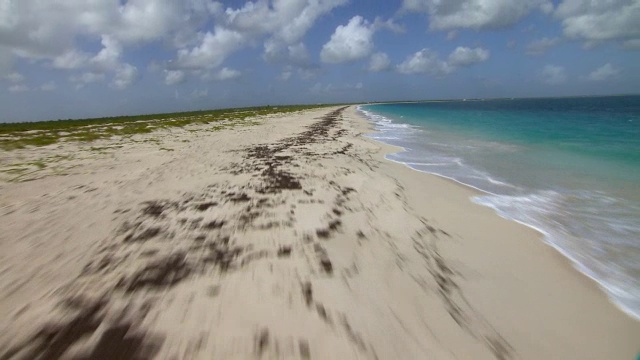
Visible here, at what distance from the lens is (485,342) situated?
3.10m

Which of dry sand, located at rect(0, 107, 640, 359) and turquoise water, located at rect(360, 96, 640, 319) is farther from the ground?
dry sand, located at rect(0, 107, 640, 359)

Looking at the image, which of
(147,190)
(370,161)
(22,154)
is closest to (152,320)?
(147,190)

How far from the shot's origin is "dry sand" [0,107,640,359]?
302cm

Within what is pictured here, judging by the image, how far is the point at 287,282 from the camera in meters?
3.95

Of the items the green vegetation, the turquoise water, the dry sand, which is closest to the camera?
the dry sand

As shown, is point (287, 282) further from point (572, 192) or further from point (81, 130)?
point (81, 130)

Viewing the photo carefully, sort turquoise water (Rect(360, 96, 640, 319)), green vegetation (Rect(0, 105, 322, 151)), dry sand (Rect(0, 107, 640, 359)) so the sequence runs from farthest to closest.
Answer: green vegetation (Rect(0, 105, 322, 151))
turquoise water (Rect(360, 96, 640, 319))
dry sand (Rect(0, 107, 640, 359))

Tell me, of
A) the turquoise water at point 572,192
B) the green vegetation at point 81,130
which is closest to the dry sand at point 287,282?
the turquoise water at point 572,192

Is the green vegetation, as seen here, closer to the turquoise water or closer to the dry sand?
the dry sand

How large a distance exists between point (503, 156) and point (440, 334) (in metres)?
14.4

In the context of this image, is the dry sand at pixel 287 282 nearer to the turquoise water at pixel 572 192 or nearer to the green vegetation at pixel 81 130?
the turquoise water at pixel 572 192

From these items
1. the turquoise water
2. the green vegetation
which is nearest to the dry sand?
the turquoise water

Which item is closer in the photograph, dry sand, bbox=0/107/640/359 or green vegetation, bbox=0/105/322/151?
dry sand, bbox=0/107/640/359

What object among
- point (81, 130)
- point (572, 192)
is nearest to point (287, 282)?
point (572, 192)
